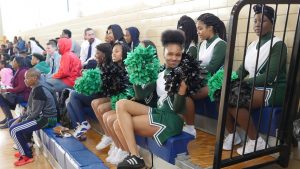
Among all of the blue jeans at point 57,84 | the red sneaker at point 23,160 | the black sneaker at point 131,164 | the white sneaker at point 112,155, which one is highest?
the blue jeans at point 57,84

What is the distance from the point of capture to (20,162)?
3.50 m

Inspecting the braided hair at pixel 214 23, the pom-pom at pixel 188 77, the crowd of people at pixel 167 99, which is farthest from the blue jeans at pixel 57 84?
the pom-pom at pixel 188 77

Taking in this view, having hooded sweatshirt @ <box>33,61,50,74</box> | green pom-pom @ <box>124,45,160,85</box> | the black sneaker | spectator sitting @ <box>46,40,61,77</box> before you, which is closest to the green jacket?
green pom-pom @ <box>124,45,160,85</box>

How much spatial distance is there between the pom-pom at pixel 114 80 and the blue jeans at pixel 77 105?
57 cm

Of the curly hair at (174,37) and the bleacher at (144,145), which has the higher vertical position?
the curly hair at (174,37)

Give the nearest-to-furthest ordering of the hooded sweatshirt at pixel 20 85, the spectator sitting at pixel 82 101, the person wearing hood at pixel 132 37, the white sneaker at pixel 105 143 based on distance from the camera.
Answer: the white sneaker at pixel 105 143 → the spectator sitting at pixel 82 101 → the person wearing hood at pixel 132 37 → the hooded sweatshirt at pixel 20 85

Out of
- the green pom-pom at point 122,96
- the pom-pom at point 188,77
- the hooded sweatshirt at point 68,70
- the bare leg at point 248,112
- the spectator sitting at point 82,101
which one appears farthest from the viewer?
the hooded sweatshirt at point 68,70

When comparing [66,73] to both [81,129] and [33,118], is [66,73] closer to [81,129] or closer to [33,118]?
[33,118]

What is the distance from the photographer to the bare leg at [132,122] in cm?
210

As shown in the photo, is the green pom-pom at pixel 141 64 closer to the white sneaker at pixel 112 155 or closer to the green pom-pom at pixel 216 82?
the green pom-pom at pixel 216 82

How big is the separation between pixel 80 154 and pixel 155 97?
38.1 inches

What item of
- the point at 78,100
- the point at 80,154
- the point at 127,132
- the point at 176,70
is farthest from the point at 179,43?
the point at 78,100

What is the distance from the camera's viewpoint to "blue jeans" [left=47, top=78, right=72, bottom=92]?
4360mm

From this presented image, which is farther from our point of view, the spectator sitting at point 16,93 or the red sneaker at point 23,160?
the spectator sitting at point 16,93
